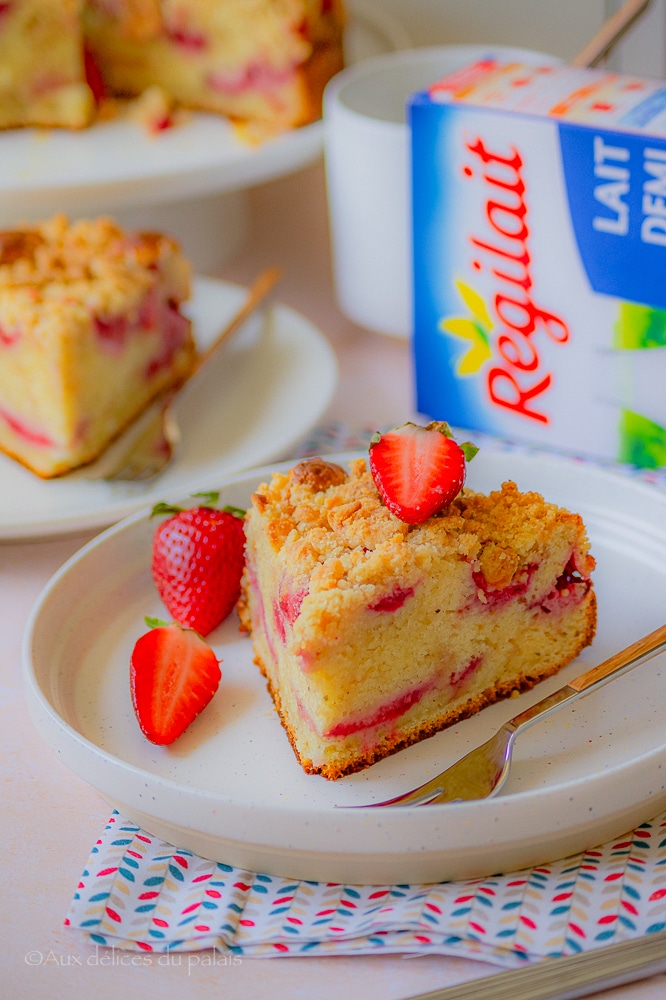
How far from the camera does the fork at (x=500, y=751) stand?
3.15 ft

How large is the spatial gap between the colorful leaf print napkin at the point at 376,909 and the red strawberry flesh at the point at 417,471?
332 millimetres

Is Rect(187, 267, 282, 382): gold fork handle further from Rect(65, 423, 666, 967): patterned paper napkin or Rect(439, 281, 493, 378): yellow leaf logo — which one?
Rect(65, 423, 666, 967): patterned paper napkin

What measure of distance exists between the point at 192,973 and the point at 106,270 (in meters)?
1.00

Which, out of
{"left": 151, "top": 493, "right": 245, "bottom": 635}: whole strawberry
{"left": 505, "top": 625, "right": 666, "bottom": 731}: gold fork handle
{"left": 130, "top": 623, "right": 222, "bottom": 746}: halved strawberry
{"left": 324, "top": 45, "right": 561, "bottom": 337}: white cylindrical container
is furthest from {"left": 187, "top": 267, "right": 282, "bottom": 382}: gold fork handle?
{"left": 505, "top": 625, "right": 666, "bottom": 731}: gold fork handle

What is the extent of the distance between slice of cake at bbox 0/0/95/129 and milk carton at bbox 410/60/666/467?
87 centimetres

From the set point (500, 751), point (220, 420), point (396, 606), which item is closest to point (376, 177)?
point (220, 420)

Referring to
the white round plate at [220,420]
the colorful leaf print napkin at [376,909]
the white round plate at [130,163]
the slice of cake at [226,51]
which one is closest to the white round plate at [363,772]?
the colorful leaf print napkin at [376,909]

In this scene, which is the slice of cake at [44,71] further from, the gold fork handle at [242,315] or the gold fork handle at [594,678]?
the gold fork handle at [594,678]

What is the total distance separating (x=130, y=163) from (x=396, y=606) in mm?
1124

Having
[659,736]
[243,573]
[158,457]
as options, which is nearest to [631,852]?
[659,736]

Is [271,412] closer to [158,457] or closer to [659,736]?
[158,457]

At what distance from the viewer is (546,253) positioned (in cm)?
139

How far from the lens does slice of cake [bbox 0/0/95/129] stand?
202 centimetres

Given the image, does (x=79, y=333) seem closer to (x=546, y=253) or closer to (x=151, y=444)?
(x=151, y=444)
